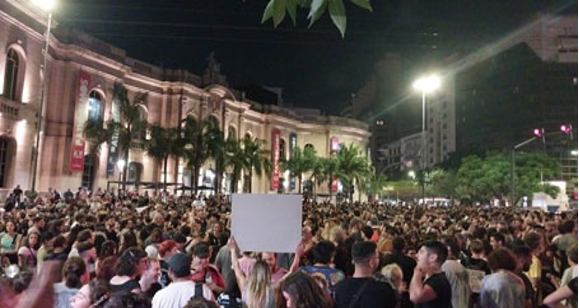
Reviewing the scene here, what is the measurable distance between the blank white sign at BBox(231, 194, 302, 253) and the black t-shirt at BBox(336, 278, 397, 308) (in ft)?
3.97

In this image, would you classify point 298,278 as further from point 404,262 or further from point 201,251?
point 404,262

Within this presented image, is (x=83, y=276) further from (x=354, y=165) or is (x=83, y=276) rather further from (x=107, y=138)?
(x=354, y=165)

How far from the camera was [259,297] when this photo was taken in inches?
169

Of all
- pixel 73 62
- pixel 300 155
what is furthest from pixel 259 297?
pixel 300 155

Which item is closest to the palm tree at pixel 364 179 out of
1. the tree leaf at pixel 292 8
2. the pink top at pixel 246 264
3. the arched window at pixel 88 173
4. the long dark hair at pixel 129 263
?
the arched window at pixel 88 173

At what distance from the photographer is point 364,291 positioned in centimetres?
407

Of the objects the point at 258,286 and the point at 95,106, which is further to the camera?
the point at 95,106

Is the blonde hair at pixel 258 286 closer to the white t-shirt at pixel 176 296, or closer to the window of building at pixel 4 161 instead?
the white t-shirt at pixel 176 296

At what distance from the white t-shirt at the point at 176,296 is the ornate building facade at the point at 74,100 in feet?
91.4

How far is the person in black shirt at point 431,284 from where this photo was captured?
441 cm

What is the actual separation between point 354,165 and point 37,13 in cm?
4823

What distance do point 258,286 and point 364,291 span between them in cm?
96

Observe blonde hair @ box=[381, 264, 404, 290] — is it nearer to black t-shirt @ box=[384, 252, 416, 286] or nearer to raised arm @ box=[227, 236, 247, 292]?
black t-shirt @ box=[384, 252, 416, 286]

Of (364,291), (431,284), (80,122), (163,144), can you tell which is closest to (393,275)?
(431,284)
